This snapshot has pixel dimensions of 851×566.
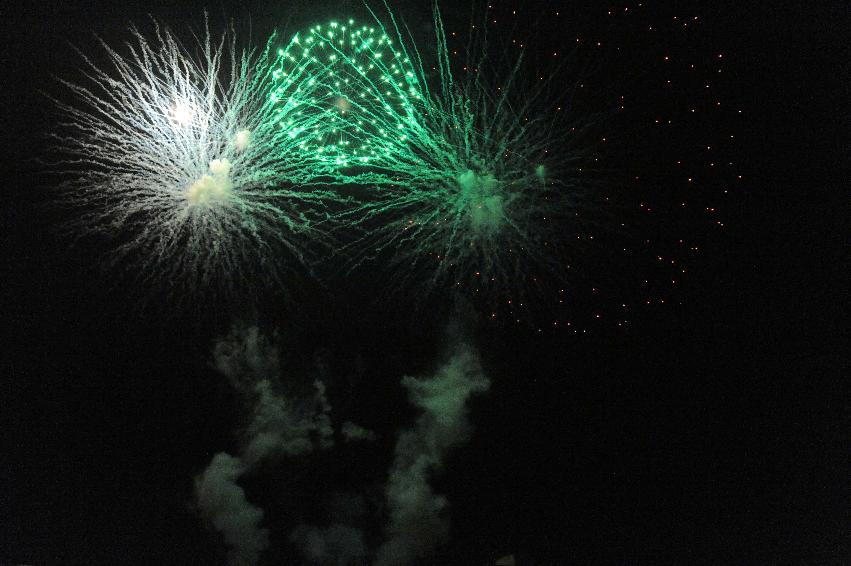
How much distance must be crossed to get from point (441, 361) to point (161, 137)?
9.26 ft

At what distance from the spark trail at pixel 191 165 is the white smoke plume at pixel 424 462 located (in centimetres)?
165

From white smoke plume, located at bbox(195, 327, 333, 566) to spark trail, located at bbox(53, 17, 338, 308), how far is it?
61 centimetres

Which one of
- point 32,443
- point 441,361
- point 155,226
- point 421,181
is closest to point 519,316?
point 441,361

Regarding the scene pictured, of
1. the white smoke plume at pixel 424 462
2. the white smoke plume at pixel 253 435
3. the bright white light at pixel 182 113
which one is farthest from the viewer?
the white smoke plume at pixel 424 462

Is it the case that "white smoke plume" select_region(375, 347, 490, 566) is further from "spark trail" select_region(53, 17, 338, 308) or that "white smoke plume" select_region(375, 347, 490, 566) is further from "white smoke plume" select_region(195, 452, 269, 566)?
"spark trail" select_region(53, 17, 338, 308)

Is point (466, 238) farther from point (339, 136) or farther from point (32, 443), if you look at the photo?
Answer: point (32, 443)

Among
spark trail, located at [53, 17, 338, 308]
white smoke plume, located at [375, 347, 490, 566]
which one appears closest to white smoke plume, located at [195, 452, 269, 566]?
white smoke plume, located at [375, 347, 490, 566]

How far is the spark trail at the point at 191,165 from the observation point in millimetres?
3555

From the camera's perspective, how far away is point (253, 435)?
4438mm

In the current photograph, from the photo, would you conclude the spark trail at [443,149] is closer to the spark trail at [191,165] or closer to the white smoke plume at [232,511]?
the spark trail at [191,165]

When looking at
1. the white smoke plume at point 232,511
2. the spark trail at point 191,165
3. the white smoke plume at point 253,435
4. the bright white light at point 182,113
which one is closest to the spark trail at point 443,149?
the spark trail at point 191,165

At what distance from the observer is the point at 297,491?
14.8 ft

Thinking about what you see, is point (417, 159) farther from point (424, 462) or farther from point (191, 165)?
point (424, 462)

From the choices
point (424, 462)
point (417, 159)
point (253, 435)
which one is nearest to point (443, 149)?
point (417, 159)
